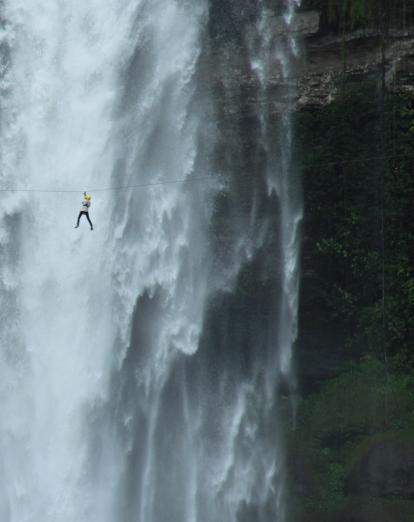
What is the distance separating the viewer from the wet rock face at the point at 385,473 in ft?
71.2

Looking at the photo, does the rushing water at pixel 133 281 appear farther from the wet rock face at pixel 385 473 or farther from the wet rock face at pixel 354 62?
the wet rock face at pixel 385 473

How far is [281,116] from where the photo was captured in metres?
23.0

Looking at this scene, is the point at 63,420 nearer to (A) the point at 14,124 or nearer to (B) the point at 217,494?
(B) the point at 217,494

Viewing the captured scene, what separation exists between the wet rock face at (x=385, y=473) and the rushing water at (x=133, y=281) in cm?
175

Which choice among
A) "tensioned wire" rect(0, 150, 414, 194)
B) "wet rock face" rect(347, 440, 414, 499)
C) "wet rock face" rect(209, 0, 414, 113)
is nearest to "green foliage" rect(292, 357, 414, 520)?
"wet rock face" rect(347, 440, 414, 499)

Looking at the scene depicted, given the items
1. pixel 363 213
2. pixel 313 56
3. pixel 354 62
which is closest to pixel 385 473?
pixel 363 213

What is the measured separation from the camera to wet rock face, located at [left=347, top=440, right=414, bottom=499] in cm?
2170

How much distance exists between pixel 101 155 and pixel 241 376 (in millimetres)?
5925

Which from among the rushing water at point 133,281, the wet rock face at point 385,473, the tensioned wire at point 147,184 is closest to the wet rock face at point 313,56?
the rushing water at point 133,281

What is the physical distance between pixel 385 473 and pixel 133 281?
6931mm

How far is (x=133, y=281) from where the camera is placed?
73.8 ft

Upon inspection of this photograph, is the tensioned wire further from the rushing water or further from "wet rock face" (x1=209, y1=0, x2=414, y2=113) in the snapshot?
"wet rock face" (x1=209, y1=0, x2=414, y2=113)

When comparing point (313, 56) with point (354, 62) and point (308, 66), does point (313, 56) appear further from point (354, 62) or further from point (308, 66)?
point (354, 62)

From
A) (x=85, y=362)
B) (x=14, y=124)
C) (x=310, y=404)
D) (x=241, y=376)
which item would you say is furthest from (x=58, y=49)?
(x=310, y=404)
